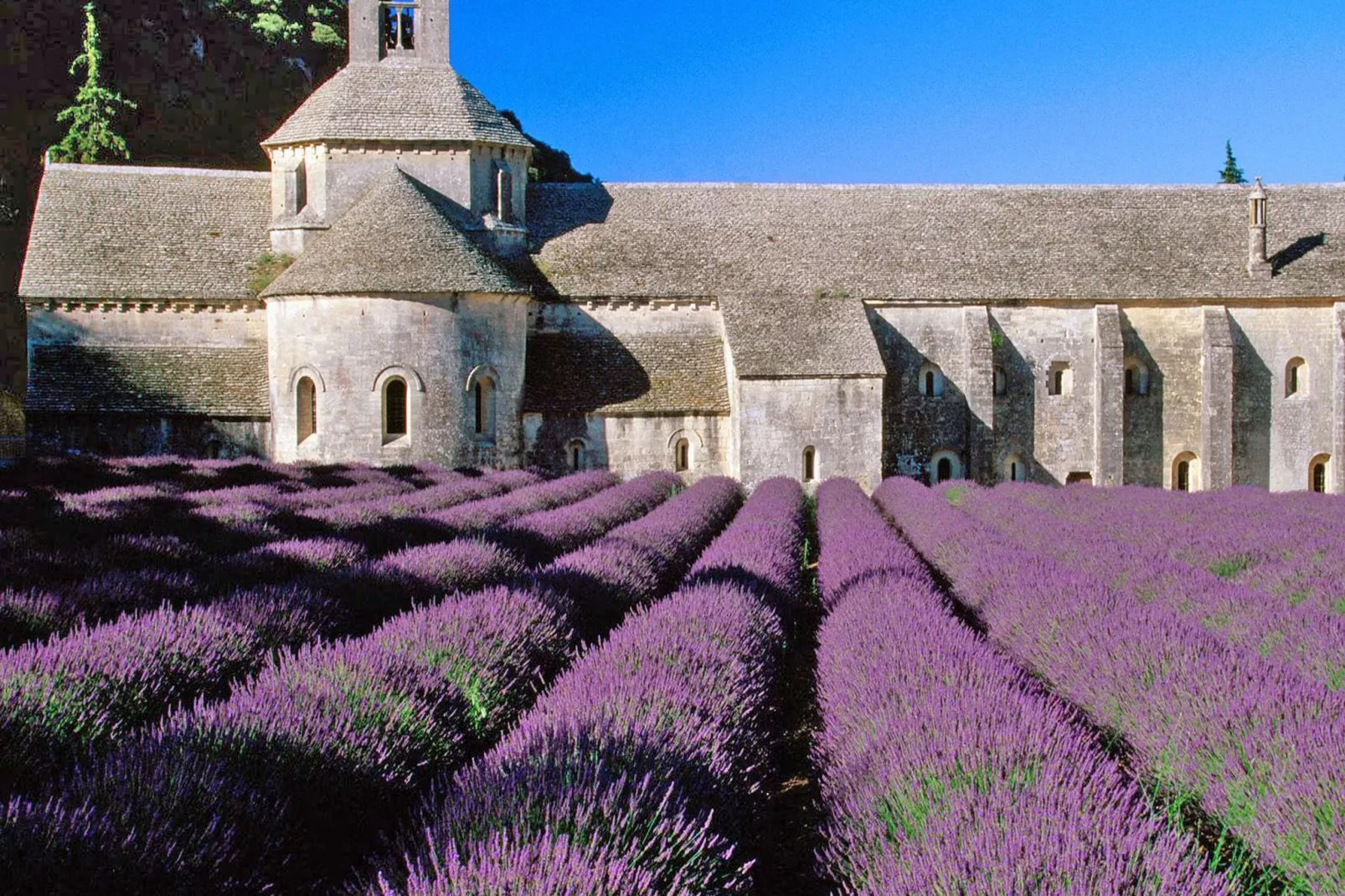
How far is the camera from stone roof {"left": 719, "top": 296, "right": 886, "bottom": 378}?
97.8ft

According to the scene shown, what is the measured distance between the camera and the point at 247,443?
29.3 metres

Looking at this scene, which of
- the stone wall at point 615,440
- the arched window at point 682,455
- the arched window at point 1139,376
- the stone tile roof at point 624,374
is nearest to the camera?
the stone wall at point 615,440

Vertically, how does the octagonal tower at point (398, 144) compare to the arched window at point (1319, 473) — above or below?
above

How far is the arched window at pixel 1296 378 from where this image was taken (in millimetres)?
33906

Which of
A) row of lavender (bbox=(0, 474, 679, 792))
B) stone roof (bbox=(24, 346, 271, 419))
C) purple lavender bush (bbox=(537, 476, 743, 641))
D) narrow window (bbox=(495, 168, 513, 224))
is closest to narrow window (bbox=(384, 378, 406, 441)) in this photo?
stone roof (bbox=(24, 346, 271, 419))

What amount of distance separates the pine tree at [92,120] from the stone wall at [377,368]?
705 inches

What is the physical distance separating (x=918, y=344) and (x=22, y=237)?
32137 millimetres

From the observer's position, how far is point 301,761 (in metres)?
5.21

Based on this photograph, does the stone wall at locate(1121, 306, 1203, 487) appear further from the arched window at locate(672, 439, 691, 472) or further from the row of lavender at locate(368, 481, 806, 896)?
the row of lavender at locate(368, 481, 806, 896)

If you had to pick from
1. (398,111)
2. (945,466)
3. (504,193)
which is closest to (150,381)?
(398,111)

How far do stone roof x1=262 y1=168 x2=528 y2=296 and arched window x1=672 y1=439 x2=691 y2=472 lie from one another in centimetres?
561

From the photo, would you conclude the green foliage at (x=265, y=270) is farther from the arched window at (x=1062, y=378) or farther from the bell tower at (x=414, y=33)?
the arched window at (x=1062, y=378)

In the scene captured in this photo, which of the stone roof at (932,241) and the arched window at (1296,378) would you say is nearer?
the stone roof at (932,241)

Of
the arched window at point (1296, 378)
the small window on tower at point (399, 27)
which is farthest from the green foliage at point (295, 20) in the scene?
the arched window at point (1296, 378)
